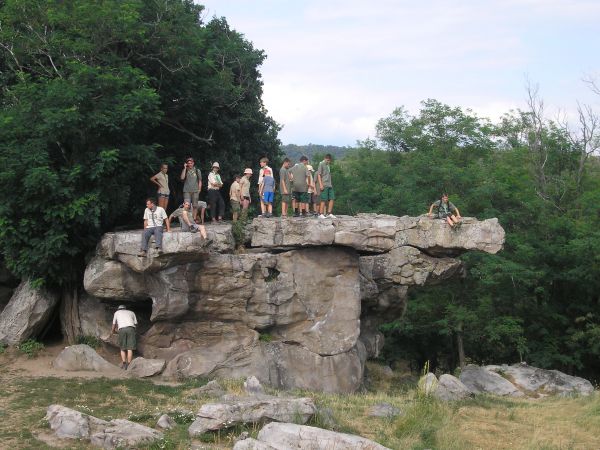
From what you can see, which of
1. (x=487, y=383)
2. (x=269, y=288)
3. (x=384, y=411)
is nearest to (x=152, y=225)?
(x=269, y=288)

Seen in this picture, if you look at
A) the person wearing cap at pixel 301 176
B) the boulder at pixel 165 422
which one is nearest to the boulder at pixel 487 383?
the person wearing cap at pixel 301 176

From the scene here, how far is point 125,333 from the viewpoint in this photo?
18656mm

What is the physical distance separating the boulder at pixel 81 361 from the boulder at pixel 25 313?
1835 millimetres

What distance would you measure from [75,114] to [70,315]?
6.08 meters

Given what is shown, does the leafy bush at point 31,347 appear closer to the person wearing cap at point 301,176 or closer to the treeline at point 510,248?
the person wearing cap at point 301,176

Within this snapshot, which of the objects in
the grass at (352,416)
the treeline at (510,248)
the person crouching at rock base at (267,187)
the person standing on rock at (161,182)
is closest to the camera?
the grass at (352,416)

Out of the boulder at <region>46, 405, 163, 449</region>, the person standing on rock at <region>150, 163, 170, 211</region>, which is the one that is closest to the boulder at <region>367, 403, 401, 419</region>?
the boulder at <region>46, 405, 163, 449</region>

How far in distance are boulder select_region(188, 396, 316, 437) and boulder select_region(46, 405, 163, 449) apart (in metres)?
0.82

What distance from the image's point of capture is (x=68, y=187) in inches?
727

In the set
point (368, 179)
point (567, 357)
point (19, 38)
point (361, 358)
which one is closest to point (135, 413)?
point (361, 358)

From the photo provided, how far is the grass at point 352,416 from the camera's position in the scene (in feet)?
43.0

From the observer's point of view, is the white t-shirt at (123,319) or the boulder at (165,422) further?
the white t-shirt at (123,319)

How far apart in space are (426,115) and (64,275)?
25.8m

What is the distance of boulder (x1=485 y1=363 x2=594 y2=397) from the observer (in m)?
23.6
